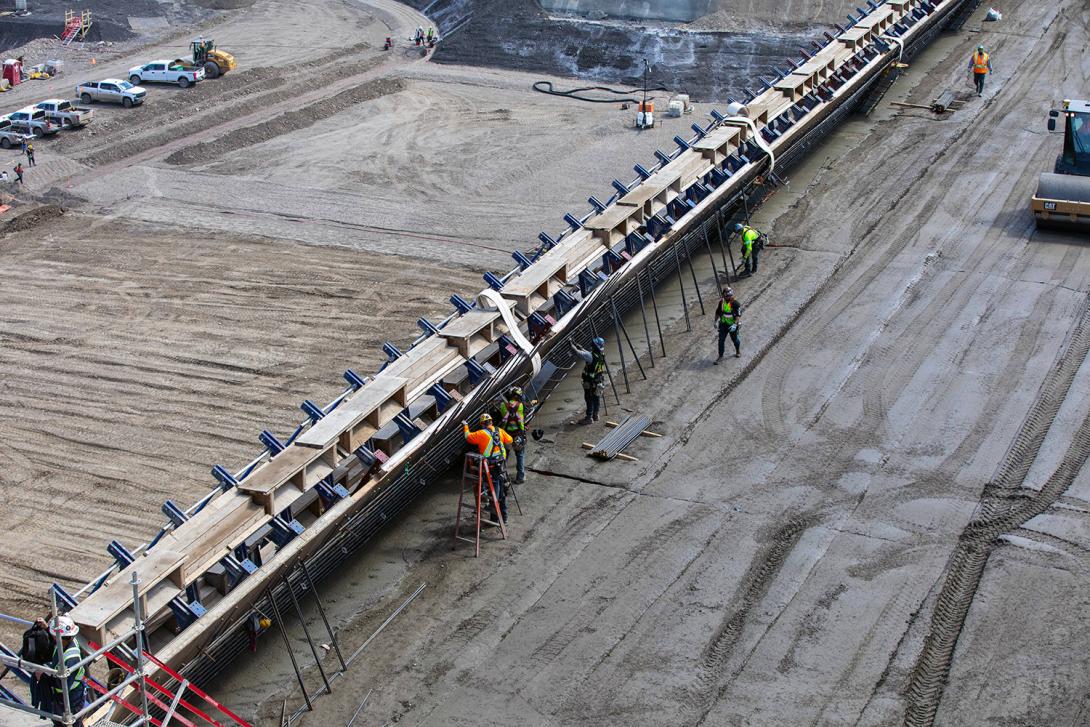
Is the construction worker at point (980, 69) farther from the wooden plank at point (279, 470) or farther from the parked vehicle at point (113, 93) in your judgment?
the parked vehicle at point (113, 93)

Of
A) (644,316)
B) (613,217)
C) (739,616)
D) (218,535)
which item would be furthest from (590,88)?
(218,535)

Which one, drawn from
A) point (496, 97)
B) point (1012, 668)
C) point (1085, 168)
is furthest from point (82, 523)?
point (496, 97)

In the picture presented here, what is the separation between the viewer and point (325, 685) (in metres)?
12.8

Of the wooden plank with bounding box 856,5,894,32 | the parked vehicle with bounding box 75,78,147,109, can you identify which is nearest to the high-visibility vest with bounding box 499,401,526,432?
the wooden plank with bounding box 856,5,894,32

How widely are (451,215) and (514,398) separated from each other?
14.2 m

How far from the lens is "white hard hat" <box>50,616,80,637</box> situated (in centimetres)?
1076

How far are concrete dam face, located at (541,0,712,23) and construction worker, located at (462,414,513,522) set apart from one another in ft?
105

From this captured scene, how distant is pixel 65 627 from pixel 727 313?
10.9 meters

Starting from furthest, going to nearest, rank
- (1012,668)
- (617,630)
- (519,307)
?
(519,307) → (617,630) → (1012,668)

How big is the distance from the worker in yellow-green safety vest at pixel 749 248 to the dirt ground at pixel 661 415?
0.87 feet

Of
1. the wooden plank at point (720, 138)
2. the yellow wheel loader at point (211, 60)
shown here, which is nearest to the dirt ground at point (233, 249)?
the yellow wheel loader at point (211, 60)

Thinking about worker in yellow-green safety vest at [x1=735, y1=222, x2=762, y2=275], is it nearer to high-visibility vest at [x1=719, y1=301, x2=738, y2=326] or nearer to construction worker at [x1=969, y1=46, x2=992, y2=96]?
high-visibility vest at [x1=719, y1=301, x2=738, y2=326]

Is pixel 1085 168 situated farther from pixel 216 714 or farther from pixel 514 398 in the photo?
pixel 216 714

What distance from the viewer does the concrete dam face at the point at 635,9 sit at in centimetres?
4441
